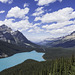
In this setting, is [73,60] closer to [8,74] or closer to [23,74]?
[23,74]

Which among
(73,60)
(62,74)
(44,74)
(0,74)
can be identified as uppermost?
Result: (73,60)

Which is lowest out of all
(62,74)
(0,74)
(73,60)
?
(0,74)

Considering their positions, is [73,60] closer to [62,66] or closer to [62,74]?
[62,66]

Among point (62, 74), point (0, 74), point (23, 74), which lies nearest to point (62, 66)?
point (62, 74)

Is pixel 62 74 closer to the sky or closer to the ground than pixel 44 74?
closer to the sky

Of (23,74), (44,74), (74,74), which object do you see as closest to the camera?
(74,74)

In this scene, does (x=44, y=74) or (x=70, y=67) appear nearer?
(x=70, y=67)

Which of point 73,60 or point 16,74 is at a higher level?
point 73,60

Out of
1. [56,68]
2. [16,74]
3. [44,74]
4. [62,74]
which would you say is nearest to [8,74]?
[16,74]

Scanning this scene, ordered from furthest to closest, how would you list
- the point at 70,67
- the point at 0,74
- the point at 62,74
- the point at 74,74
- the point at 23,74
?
1. the point at 0,74
2. the point at 23,74
3. the point at 70,67
4. the point at 62,74
5. the point at 74,74
